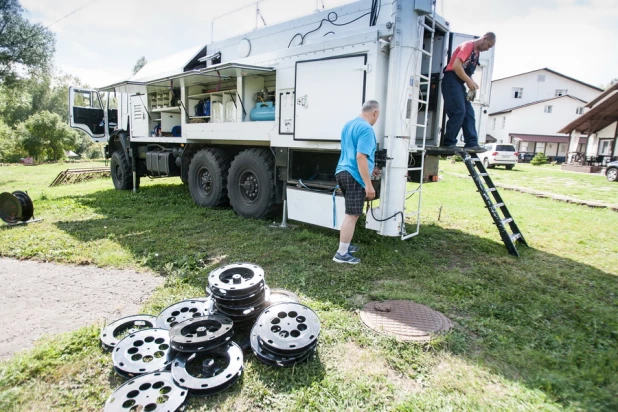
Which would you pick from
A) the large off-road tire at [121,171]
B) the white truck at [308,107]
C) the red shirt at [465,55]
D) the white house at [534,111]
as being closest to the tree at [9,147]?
the large off-road tire at [121,171]

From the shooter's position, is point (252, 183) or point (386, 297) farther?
point (252, 183)

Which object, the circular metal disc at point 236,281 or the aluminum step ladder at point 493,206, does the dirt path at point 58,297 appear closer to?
the circular metal disc at point 236,281

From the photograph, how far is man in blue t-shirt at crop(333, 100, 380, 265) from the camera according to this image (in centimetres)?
417

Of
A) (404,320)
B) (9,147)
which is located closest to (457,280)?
(404,320)

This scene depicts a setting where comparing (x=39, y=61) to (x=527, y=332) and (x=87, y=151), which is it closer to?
(x=87, y=151)

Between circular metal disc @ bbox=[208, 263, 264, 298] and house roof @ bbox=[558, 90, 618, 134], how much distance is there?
27807 mm

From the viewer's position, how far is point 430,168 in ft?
19.3

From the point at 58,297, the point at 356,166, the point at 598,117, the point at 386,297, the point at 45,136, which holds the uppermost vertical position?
the point at 598,117

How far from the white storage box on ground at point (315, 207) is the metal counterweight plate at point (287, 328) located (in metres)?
2.58

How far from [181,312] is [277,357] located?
978mm

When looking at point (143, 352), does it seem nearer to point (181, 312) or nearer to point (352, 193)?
point (181, 312)

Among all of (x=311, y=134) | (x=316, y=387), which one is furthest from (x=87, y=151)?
(x=316, y=387)

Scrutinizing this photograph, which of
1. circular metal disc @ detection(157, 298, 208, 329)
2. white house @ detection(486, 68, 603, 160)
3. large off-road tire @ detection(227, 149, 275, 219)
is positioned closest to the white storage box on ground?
large off-road tire @ detection(227, 149, 275, 219)

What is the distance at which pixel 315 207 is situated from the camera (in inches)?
221
